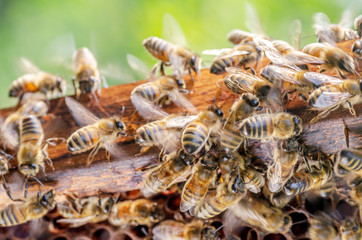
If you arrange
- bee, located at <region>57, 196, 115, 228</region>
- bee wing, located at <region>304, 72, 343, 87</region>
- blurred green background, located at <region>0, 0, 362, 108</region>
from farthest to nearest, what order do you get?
blurred green background, located at <region>0, 0, 362, 108</region> < bee, located at <region>57, 196, 115, 228</region> < bee wing, located at <region>304, 72, 343, 87</region>

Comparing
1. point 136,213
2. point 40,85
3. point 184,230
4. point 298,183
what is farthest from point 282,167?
point 40,85

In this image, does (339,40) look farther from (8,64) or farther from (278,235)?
(8,64)

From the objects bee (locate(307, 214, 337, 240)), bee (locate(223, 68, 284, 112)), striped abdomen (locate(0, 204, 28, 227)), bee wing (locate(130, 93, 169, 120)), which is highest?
bee (locate(223, 68, 284, 112))

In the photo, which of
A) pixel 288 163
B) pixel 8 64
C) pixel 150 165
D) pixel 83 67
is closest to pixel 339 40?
pixel 288 163

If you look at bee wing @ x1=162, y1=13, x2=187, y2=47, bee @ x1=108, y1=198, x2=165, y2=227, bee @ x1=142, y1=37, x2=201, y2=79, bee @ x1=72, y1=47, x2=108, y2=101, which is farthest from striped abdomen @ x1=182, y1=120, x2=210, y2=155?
bee wing @ x1=162, y1=13, x2=187, y2=47

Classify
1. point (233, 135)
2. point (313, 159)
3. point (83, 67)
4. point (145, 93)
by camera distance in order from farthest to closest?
1. point (83, 67)
2. point (145, 93)
3. point (313, 159)
4. point (233, 135)

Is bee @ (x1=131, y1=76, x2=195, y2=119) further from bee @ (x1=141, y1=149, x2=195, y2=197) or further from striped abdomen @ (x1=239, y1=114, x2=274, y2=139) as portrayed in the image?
striped abdomen @ (x1=239, y1=114, x2=274, y2=139)
